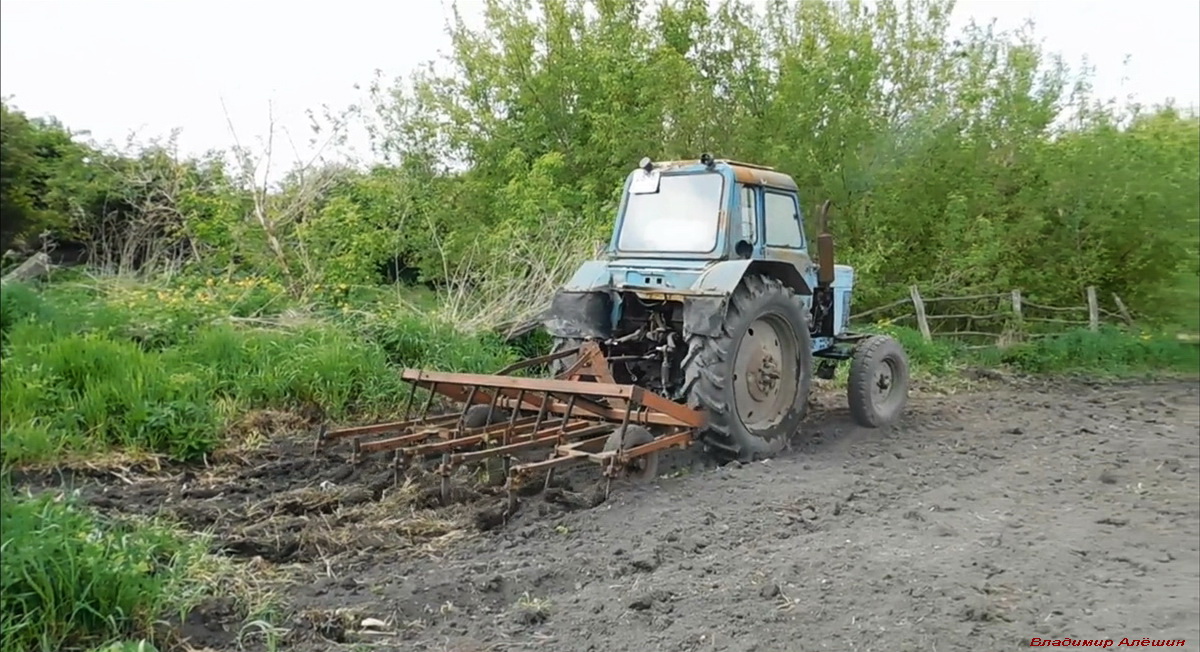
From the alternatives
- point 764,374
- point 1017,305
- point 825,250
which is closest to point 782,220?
point 825,250

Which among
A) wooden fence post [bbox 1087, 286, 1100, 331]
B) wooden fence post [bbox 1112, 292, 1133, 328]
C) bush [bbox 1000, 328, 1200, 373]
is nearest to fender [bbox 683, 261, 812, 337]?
bush [bbox 1000, 328, 1200, 373]

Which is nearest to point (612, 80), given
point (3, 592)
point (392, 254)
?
point (392, 254)

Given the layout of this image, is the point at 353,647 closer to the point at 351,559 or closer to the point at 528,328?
the point at 351,559

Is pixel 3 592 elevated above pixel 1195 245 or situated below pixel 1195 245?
below

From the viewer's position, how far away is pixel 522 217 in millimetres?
8672

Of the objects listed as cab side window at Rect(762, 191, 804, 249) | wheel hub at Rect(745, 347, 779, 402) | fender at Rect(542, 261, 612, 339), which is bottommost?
wheel hub at Rect(745, 347, 779, 402)

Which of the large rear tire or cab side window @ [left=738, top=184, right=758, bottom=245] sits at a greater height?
cab side window @ [left=738, top=184, right=758, bottom=245]

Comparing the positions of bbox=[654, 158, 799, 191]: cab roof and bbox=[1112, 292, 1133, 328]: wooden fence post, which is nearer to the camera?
bbox=[1112, 292, 1133, 328]: wooden fence post

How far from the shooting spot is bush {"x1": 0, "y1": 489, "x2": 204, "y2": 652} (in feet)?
6.05

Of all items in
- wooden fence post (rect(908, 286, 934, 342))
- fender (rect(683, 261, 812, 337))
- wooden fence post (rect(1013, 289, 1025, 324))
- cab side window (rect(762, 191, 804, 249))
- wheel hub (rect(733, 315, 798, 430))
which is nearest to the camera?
wooden fence post (rect(1013, 289, 1025, 324))

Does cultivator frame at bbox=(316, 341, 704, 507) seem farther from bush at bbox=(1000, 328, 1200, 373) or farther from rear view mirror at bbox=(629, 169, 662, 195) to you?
bush at bbox=(1000, 328, 1200, 373)

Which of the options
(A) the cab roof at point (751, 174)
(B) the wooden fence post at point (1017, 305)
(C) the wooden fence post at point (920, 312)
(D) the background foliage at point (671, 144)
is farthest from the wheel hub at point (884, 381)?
(B) the wooden fence post at point (1017, 305)

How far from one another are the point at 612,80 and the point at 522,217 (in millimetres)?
1920

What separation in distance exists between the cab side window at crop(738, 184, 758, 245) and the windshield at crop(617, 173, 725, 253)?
0.17 m
